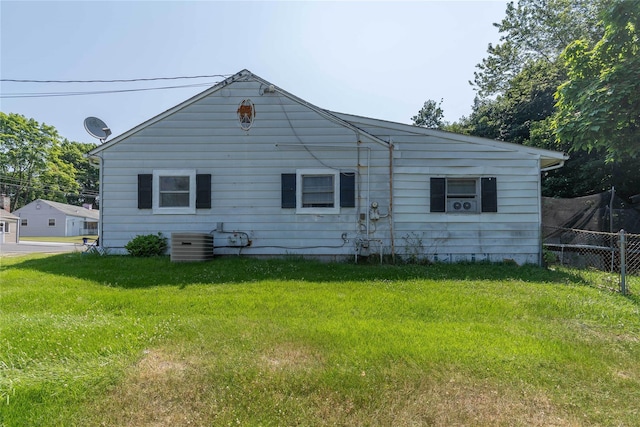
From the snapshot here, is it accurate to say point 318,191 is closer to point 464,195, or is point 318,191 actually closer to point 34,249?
point 464,195

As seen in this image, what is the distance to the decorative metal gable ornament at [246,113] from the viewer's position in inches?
344

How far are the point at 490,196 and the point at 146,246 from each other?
8.62m

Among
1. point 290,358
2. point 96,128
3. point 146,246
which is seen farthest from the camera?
point 96,128

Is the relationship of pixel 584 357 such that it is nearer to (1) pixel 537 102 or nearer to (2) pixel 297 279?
(2) pixel 297 279

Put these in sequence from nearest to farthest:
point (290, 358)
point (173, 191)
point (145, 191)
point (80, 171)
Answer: point (290, 358), point (145, 191), point (173, 191), point (80, 171)

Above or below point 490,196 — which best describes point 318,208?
below

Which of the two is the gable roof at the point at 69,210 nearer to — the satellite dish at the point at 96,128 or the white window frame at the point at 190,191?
the satellite dish at the point at 96,128

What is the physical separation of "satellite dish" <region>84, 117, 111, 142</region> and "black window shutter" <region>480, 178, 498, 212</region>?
11007 mm

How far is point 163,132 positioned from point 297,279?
5.42 m

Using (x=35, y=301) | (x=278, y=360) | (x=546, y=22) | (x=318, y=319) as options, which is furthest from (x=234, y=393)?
(x=546, y=22)

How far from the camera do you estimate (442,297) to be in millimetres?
5184

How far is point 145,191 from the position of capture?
8.70 metres

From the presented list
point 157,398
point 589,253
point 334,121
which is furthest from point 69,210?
point 589,253

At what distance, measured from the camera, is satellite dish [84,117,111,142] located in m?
10.4
